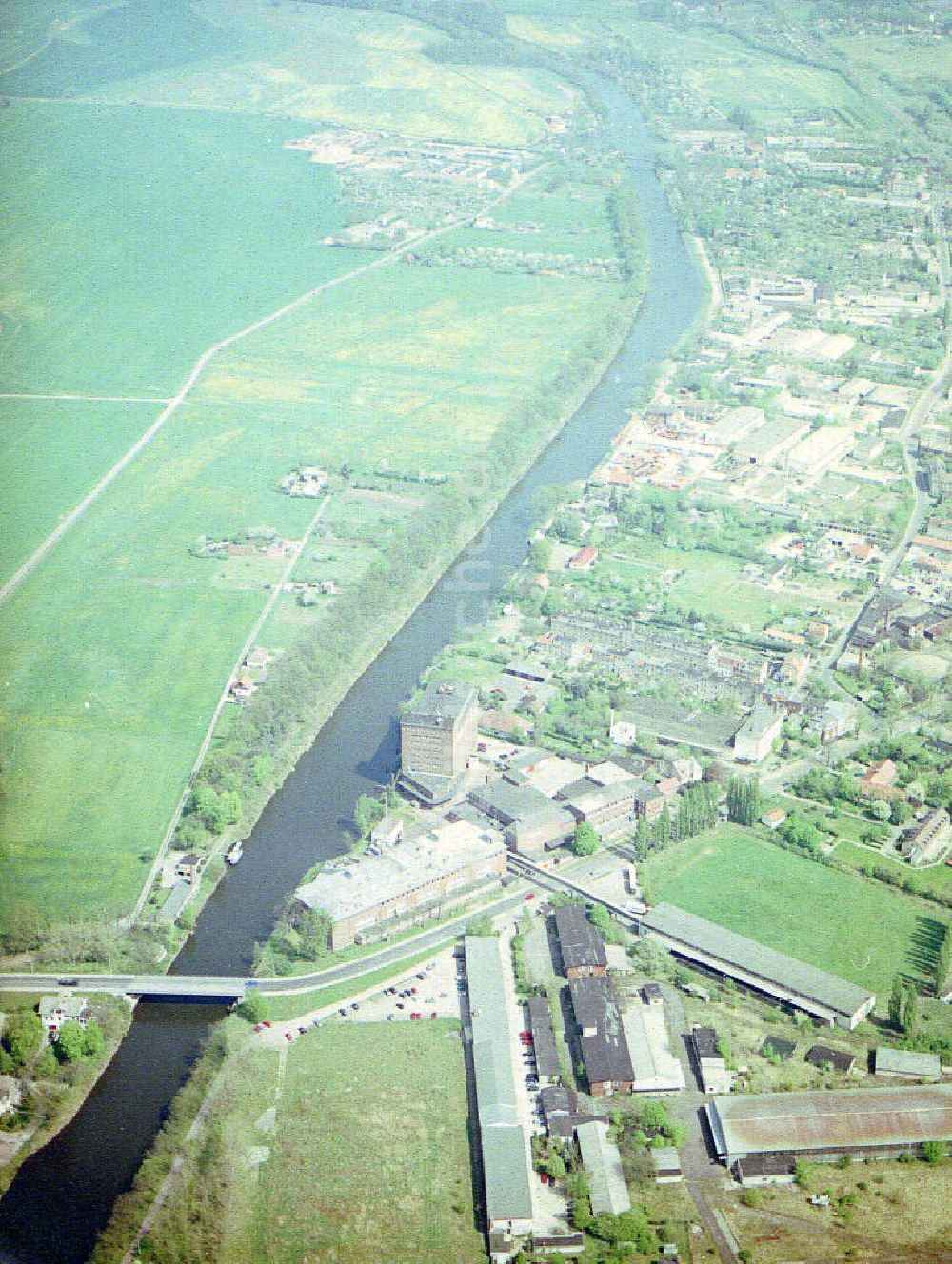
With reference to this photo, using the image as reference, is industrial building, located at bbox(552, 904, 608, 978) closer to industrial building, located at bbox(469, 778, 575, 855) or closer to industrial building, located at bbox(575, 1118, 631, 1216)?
industrial building, located at bbox(469, 778, 575, 855)

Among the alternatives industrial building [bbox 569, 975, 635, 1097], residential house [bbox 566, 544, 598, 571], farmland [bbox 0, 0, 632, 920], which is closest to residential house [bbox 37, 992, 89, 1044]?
farmland [bbox 0, 0, 632, 920]

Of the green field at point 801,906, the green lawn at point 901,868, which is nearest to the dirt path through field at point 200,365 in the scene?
the green field at point 801,906

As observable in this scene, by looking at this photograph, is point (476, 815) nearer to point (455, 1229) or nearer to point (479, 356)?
point (455, 1229)

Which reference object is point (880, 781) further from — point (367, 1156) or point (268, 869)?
point (367, 1156)

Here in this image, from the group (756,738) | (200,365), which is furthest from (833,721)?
(200,365)

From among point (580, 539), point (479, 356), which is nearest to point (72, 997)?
point (580, 539)

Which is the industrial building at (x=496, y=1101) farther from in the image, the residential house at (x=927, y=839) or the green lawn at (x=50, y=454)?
the green lawn at (x=50, y=454)
